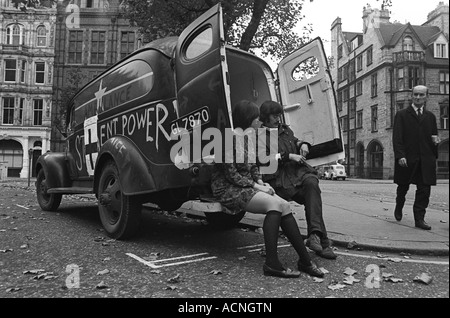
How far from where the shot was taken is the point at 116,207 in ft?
15.0

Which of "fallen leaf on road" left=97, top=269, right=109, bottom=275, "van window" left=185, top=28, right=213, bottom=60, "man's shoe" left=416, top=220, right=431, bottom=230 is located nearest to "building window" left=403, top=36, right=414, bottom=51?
"man's shoe" left=416, top=220, right=431, bottom=230

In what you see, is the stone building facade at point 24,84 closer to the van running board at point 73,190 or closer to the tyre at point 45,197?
the tyre at point 45,197

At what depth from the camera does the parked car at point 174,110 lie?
3.67 metres

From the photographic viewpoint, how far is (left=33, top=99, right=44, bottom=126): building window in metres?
37.5

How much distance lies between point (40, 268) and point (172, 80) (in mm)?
2268

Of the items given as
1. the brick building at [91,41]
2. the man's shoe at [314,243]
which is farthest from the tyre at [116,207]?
the brick building at [91,41]

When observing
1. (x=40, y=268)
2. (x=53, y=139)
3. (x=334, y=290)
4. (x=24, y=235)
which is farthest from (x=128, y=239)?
(x=53, y=139)

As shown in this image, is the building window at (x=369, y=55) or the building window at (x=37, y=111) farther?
the building window at (x=369, y=55)

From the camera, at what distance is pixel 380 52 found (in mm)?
37156

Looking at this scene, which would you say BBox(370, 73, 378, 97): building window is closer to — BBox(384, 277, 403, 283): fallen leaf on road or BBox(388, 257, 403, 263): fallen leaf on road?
BBox(388, 257, 403, 263): fallen leaf on road

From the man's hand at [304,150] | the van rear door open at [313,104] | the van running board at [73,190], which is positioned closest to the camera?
the man's hand at [304,150]

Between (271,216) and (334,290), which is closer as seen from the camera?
(334,290)

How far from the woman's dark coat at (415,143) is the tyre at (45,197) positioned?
19.6ft
